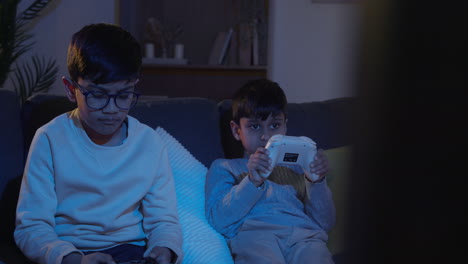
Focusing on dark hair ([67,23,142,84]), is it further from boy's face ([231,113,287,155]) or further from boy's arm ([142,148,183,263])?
boy's face ([231,113,287,155])

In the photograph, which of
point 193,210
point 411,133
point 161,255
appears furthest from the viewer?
point 193,210

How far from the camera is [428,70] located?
27 centimetres

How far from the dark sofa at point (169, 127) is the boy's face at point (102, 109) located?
12.7 inches

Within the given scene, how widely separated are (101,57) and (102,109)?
0.14 meters

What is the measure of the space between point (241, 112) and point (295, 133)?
0.45 m

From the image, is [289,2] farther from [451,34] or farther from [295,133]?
[451,34]

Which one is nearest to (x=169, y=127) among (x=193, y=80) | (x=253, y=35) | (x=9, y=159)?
(x=9, y=159)

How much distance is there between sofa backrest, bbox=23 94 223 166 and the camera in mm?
1770

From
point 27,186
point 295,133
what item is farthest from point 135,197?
point 295,133

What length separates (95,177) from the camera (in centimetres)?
146

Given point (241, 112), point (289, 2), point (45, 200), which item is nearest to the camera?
point (45, 200)

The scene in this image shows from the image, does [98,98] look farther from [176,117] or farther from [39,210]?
[176,117]

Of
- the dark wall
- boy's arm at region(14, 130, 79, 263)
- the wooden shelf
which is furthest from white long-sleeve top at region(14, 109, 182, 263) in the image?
the wooden shelf

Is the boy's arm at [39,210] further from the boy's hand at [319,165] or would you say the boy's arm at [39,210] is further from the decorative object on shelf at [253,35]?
the decorative object on shelf at [253,35]
